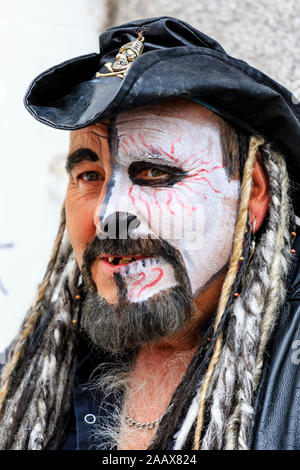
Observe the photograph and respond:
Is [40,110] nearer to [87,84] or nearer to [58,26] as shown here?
[87,84]

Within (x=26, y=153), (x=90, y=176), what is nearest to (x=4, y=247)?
(x=26, y=153)

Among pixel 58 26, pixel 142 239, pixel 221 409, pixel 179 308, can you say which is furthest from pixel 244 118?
pixel 58 26

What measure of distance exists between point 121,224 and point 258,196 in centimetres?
47

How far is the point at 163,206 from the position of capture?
197 centimetres

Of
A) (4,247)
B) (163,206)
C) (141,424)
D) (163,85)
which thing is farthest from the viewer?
(4,247)

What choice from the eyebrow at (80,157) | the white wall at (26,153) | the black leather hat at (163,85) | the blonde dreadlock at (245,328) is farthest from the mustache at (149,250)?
the white wall at (26,153)

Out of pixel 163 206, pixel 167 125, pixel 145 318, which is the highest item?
pixel 167 125

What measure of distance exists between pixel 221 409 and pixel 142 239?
543mm

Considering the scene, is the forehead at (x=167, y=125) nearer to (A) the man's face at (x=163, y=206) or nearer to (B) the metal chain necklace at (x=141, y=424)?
(A) the man's face at (x=163, y=206)

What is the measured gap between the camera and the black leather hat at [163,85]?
1.85m

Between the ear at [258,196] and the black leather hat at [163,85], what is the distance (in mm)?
104

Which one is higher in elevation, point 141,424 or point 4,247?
point 4,247

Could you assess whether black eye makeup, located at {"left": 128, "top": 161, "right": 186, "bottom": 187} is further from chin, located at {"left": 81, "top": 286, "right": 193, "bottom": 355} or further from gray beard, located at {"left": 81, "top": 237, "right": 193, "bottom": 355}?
chin, located at {"left": 81, "top": 286, "right": 193, "bottom": 355}

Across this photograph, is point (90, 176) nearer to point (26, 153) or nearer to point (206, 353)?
point (206, 353)
